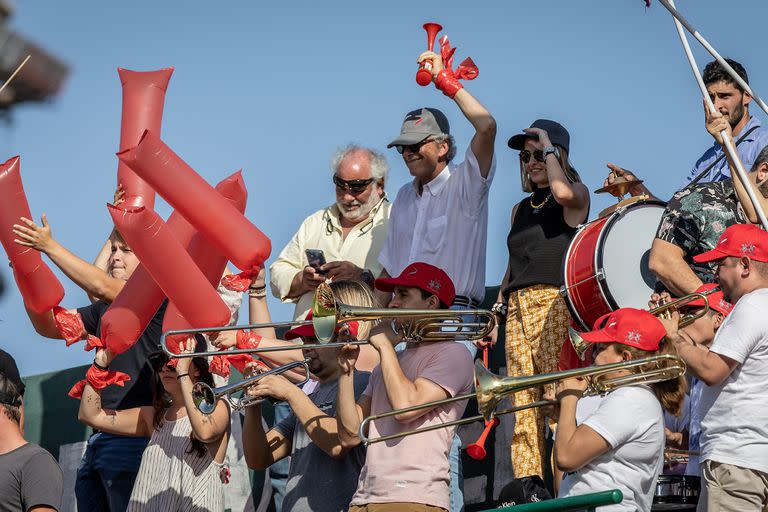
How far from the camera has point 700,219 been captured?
6375 millimetres

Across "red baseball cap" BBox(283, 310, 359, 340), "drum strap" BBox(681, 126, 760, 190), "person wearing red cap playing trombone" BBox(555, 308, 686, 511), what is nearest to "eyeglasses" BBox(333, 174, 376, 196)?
"red baseball cap" BBox(283, 310, 359, 340)

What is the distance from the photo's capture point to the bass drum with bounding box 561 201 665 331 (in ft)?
22.1

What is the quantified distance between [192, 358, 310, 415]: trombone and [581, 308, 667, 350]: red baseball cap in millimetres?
1616

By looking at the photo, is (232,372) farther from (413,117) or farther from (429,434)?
(429,434)

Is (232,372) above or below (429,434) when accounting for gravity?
above

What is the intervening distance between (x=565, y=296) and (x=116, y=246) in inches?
106

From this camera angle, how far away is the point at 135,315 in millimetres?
6590

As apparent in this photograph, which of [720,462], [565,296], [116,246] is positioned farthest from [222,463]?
[720,462]

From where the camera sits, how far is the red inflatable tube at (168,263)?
6.19 meters

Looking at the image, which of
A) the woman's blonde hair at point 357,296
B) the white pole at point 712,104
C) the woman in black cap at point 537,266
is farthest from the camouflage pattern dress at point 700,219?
the woman's blonde hair at point 357,296

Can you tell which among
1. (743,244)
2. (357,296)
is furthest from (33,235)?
(743,244)

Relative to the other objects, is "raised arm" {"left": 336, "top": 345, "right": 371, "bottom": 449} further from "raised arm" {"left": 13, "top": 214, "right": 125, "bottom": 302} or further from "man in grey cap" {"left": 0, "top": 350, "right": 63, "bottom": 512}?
"raised arm" {"left": 13, "top": 214, "right": 125, "bottom": 302}

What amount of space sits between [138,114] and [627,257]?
9.63 ft

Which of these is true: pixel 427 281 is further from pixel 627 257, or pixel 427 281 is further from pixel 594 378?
pixel 627 257
